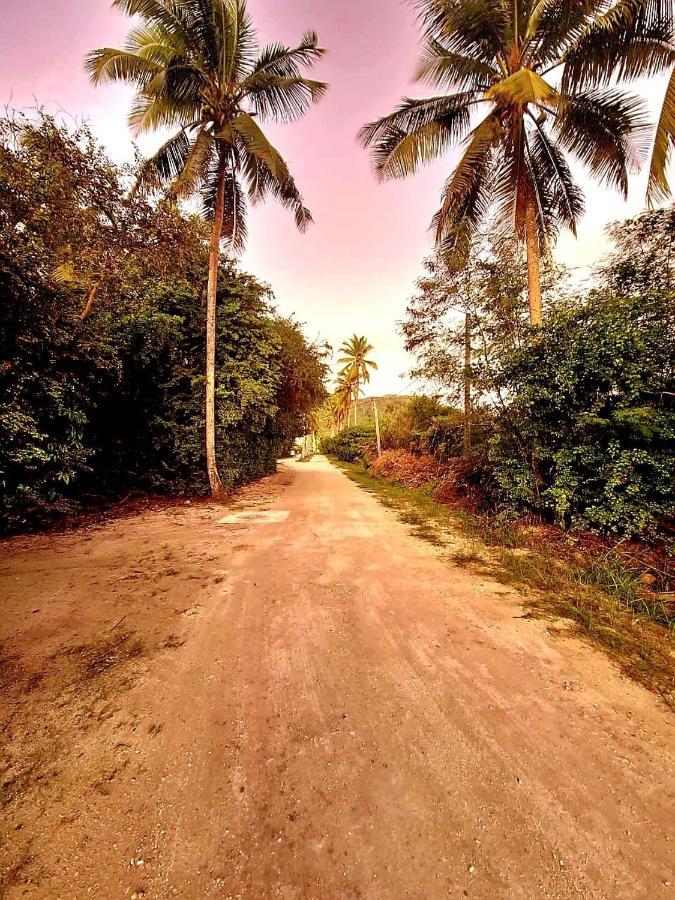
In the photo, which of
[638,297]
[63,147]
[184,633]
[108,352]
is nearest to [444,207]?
[638,297]

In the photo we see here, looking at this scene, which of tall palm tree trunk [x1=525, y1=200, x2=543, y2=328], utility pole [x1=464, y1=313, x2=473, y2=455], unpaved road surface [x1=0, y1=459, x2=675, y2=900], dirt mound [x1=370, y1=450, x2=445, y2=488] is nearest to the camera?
unpaved road surface [x1=0, y1=459, x2=675, y2=900]

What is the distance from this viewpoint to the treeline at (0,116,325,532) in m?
4.89

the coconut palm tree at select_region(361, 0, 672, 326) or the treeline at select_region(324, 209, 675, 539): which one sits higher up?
the coconut palm tree at select_region(361, 0, 672, 326)

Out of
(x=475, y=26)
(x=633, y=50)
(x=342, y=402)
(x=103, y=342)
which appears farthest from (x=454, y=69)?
(x=342, y=402)

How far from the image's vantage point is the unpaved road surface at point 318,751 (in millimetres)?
1311

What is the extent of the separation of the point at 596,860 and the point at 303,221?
42.6ft

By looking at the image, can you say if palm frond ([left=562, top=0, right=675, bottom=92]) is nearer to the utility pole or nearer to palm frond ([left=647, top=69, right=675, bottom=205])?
palm frond ([left=647, top=69, right=675, bottom=205])

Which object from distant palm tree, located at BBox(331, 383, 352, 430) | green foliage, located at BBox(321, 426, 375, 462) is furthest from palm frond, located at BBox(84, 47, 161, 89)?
distant palm tree, located at BBox(331, 383, 352, 430)

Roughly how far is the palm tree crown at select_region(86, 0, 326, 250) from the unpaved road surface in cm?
914

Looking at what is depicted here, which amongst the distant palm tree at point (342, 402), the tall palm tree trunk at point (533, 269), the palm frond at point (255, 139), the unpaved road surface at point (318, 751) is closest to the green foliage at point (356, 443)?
the distant palm tree at point (342, 402)

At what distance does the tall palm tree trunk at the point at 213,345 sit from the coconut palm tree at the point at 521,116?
14.4 feet

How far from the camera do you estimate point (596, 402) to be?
15.9 feet

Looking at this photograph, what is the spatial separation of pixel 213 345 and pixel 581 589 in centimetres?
886

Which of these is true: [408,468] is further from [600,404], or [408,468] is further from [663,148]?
[663,148]
